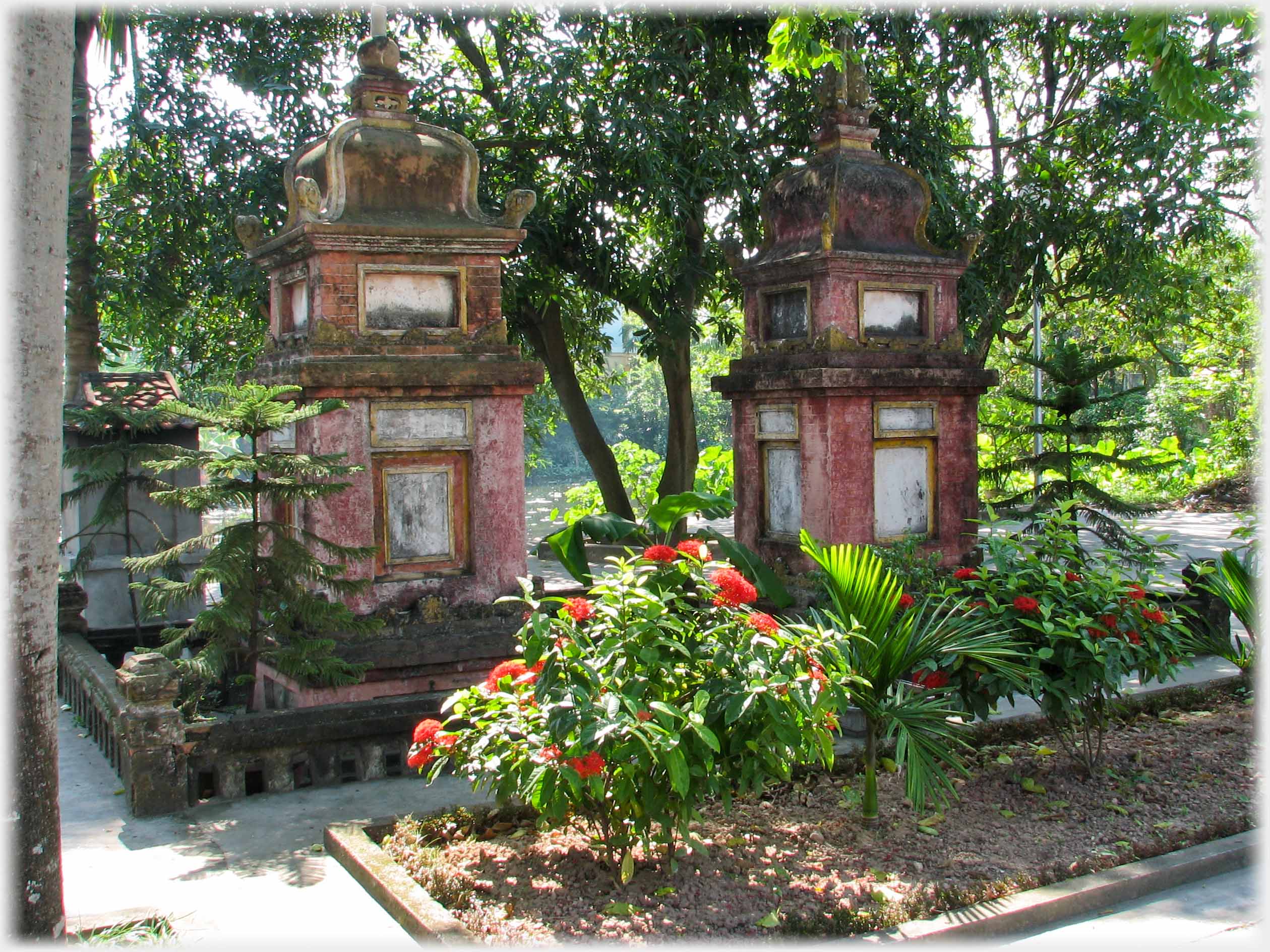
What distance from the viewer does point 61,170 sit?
12.0 ft

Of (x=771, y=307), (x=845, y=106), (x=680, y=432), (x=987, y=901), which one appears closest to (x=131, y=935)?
(x=987, y=901)

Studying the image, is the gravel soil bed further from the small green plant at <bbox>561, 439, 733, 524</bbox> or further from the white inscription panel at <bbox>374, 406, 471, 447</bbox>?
the small green plant at <bbox>561, 439, 733, 524</bbox>

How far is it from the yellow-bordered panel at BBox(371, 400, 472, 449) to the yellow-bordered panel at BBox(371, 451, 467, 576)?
0.08 m

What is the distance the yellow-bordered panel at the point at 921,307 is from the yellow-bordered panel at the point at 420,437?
3.13m

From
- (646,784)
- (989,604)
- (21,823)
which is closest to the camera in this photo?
(21,823)

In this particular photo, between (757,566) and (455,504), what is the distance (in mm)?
2299

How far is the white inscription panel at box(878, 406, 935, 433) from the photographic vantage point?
28.2ft

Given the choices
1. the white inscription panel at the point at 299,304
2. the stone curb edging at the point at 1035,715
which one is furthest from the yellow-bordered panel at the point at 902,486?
the white inscription panel at the point at 299,304

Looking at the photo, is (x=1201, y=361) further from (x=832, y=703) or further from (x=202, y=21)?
(x=832, y=703)

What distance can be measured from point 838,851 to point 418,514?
146 inches

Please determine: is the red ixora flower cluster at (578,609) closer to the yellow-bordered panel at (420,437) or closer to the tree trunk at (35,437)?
the tree trunk at (35,437)

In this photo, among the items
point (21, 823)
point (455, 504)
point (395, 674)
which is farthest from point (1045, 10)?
point (21, 823)

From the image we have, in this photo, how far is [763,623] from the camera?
4.41 meters

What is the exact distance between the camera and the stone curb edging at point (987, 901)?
4.18 m
